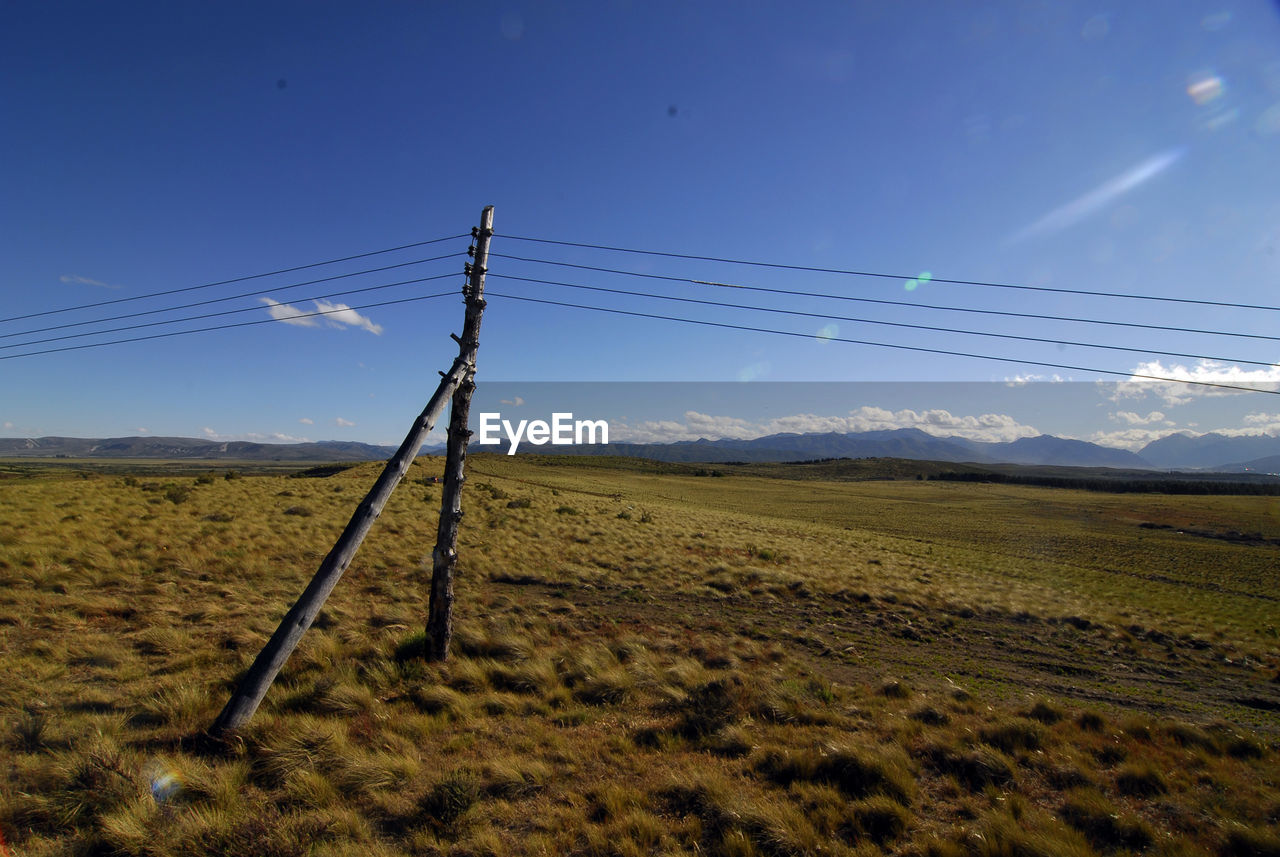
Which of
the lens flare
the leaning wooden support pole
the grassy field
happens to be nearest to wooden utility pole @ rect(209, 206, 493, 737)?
the leaning wooden support pole

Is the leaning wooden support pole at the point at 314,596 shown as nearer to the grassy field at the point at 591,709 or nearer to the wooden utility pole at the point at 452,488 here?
the grassy field at the point at 591,709

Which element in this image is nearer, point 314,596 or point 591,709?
point 314,596

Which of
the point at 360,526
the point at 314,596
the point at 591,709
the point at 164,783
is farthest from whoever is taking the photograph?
the point at 591,709

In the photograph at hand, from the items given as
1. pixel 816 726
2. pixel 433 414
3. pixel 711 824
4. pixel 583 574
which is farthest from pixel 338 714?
pixel 583 574

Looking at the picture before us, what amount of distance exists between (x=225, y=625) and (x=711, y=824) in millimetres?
9830

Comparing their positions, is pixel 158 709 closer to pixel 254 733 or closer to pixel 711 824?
pixel 254 733

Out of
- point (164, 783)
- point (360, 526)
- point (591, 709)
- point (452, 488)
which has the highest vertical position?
point (452, 488)

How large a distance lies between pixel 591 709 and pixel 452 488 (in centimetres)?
427

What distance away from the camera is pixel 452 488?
29.6ft

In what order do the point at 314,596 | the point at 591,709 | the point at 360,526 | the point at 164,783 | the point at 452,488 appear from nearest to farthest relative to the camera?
the point at 164,783, the point at 314,596, the point at 360,526, the point at 591,709, the point at 452,488

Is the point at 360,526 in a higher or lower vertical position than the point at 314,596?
higher

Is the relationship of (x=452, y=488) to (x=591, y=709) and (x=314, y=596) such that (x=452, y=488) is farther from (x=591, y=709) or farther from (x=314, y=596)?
(x=591, y=709)

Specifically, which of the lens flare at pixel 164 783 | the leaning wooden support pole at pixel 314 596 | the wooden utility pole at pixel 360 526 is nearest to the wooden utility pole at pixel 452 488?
the wooden utility pole at pixel 360 526

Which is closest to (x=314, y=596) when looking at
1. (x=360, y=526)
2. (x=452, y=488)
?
(x=360, y=526)
